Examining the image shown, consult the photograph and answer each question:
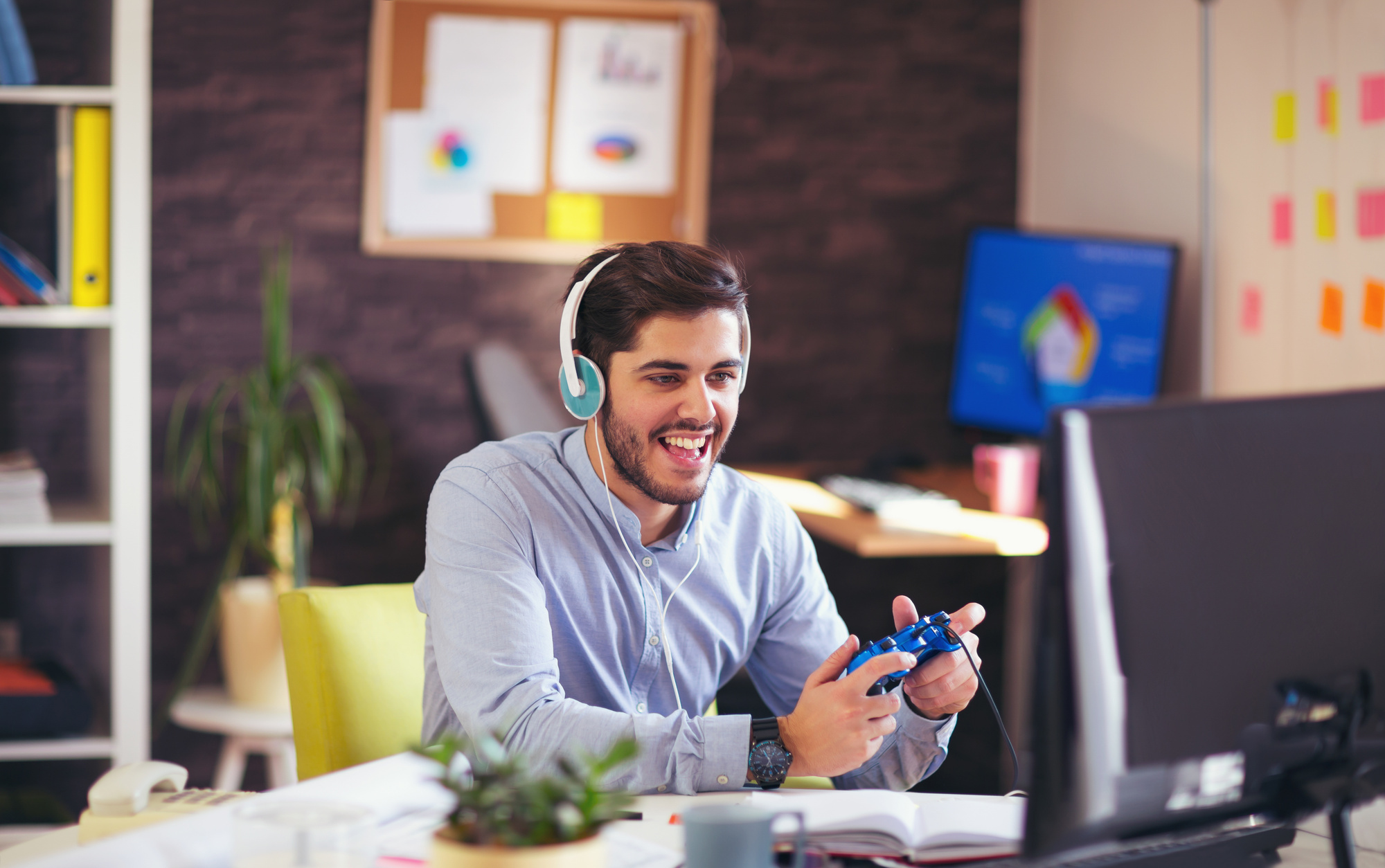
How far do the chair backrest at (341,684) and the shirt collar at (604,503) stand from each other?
29cm

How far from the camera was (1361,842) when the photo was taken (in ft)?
3.93

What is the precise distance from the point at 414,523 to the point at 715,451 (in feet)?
5.99

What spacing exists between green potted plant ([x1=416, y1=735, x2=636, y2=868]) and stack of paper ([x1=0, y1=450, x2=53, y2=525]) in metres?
1.93

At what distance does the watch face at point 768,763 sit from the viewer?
1229mm

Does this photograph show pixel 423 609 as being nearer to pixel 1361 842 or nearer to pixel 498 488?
pixel 498 488

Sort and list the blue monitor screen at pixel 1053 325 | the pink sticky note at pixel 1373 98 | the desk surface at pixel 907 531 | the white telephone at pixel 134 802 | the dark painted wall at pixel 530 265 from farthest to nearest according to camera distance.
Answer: the dark painted wall at pixel 530 265
the blue monitor screen at pixel 1053 325
the desk surface at pixel 907 531
the pink sticky note at pixel 1373 98
the white telephone at pixel 134 802

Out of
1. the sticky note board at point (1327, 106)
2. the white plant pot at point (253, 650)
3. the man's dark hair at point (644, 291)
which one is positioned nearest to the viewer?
the man's dark hair at point (644, 291)

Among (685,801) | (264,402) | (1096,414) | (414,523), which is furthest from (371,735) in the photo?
(414,523)

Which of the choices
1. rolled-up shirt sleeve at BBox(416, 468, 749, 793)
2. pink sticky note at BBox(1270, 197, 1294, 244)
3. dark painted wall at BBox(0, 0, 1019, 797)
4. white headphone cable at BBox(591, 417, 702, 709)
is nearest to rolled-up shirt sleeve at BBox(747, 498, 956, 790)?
white headphone cable at BBox(591, 417, 702, 709)

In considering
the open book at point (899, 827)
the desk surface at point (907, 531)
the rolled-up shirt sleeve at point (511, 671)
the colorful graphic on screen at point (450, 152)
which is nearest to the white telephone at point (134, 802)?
the rolled-up shirt sleeve at point (511, 671)

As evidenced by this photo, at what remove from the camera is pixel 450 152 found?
312 cm

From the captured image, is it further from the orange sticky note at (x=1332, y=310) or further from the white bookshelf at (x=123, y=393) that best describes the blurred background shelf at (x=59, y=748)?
the orange sticky note at (x=1332, y=310)

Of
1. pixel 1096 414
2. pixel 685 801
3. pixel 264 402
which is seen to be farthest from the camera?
pixel 264 402

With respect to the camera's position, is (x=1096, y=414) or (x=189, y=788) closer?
(x=1096, y=414)
